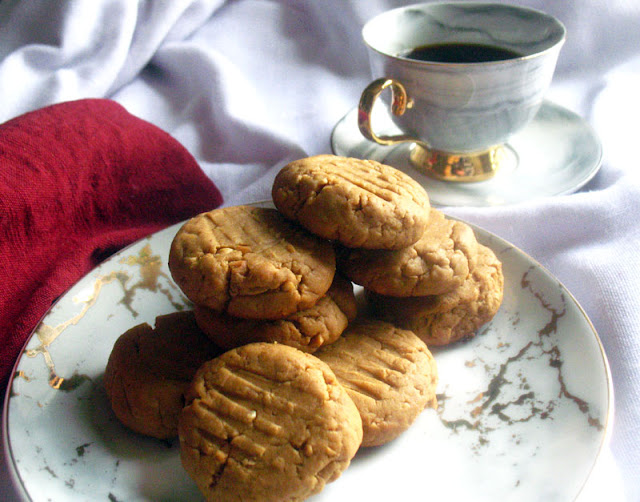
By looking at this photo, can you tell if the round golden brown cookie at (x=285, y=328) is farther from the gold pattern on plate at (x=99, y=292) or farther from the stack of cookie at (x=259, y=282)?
the gold pattern on plate at (x=99, y=292)

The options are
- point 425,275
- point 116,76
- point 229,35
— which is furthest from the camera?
point 229,35

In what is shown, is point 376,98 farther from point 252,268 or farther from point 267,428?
point 267,428

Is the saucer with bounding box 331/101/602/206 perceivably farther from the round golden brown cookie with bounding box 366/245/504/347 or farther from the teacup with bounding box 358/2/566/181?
the round golden brown cookie with bounding box 366/245/504/347

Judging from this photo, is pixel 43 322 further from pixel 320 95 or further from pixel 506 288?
pixel 320 95

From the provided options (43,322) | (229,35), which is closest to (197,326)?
(43,322)

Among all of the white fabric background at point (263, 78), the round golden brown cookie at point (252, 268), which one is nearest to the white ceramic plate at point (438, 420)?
the round golden brown cookie at point (252, 268)
